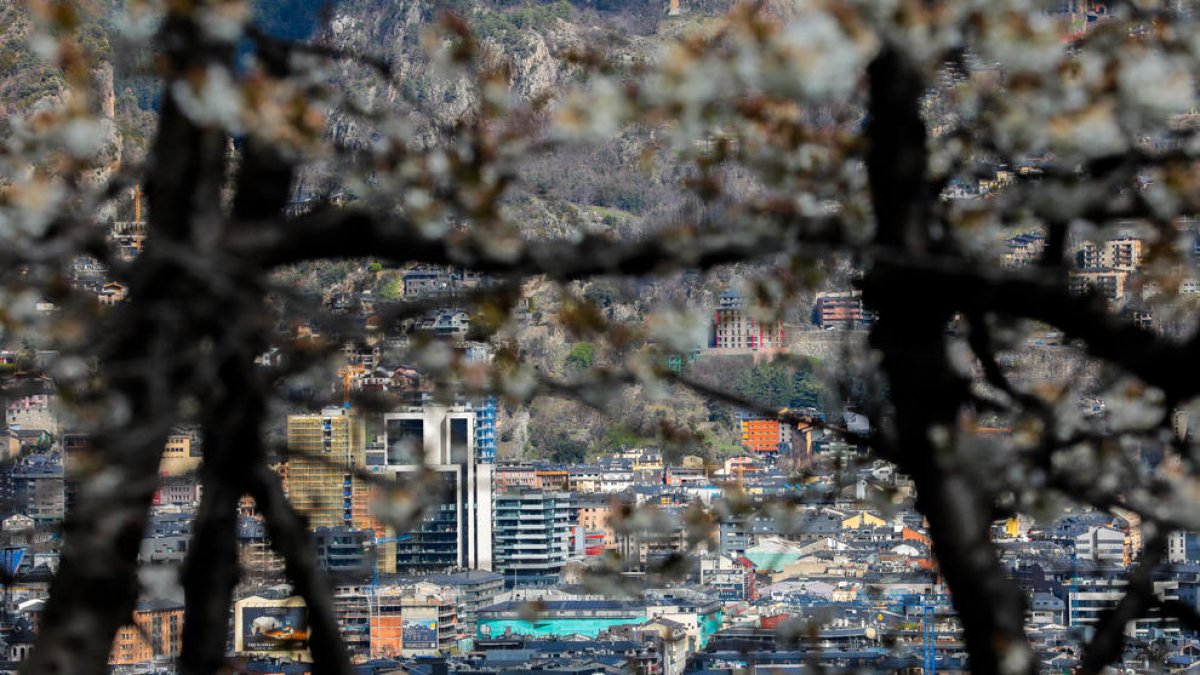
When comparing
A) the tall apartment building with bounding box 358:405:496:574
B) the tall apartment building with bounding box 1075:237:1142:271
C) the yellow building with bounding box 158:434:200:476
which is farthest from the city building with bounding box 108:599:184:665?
the tall apartment building with bounding box 358:405:496:574

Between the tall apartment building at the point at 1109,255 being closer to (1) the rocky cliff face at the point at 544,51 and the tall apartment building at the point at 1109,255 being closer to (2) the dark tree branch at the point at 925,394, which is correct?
(2) the dark tree branch at the point at 925,394

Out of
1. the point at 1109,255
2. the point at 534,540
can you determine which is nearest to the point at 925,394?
the point at 534,540

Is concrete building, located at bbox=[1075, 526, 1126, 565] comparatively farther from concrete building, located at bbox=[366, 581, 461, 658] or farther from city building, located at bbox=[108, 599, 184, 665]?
city building, located at bbox=[108, 599, 184, 665]

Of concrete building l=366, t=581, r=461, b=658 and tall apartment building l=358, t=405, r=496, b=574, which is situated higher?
tall apartment building l=358, t=405, r=496, b=574

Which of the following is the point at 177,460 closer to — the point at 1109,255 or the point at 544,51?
the point at 1109,255

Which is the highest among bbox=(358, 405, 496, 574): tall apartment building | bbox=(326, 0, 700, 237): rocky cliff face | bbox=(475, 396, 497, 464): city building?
bbox=(326, 0, 700, 237): rocky cliff face

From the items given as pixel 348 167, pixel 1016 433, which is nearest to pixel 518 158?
pixel 348 167

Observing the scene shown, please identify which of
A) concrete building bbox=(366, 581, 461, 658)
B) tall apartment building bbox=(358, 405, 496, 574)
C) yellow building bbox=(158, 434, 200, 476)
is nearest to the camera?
yellow building bbox=(158, 434, 200, 476)

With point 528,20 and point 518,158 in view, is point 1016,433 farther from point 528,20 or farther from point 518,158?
point 528,20

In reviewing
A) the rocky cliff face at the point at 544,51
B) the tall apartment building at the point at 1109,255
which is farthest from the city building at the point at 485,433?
the tall apartment building at the point at 1109,255
